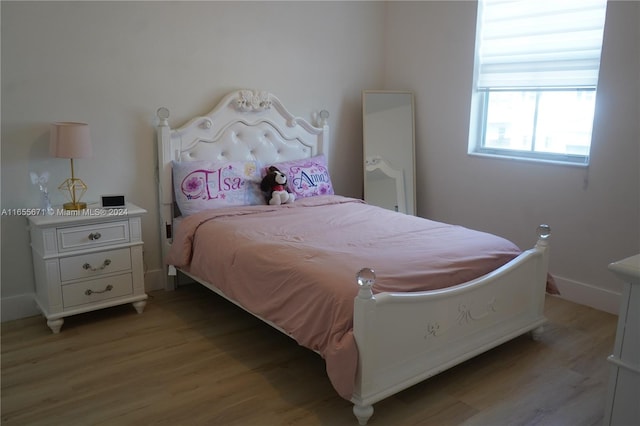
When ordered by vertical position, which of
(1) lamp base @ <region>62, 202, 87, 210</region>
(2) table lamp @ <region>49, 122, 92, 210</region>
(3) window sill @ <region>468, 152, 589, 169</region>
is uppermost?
(2) table lamp @ <region>49, 122, 92, 210</region>

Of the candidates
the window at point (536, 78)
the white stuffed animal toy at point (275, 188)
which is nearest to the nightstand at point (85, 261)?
the white stuffed animal toy at point (275, 188)

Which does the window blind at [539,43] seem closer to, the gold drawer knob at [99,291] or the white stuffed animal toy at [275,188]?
the white stuffed animal toy at [275,188]

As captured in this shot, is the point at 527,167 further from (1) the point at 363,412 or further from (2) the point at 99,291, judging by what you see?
(2) the point at 99,291

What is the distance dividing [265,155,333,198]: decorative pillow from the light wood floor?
1.07 meters

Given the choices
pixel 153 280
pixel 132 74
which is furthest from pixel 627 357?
pixel 132 74

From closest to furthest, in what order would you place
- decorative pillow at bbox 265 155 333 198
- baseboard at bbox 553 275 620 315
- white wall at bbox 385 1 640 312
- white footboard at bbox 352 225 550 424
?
white footboard at bbox 352 225 550 424, white wall at bbox 385 1 640 312, baseboard at bbox 553 275 620 315, decorative pillow at bbox 265 155 333 198

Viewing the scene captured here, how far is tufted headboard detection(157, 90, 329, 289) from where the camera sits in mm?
3400

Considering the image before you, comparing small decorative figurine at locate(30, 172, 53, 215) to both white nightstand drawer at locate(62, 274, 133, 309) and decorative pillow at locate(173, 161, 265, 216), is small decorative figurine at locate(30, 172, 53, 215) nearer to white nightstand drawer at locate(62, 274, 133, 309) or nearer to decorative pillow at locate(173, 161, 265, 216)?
white nightstand drawer at locate(62, 274, 133, 309)

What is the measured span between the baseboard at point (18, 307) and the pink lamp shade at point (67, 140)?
901 millimetres

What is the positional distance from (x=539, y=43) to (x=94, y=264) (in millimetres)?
3222

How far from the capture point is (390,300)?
2.04 metres

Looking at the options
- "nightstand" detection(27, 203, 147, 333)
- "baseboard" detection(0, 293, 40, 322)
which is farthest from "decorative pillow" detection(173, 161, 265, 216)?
"baseboard" detection(0, 293, 40, 322)

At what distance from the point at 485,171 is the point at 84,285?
288 cm

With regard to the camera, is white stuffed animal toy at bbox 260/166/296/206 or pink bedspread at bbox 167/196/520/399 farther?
white stuffed animal toy at bbox 260/166/296/206
